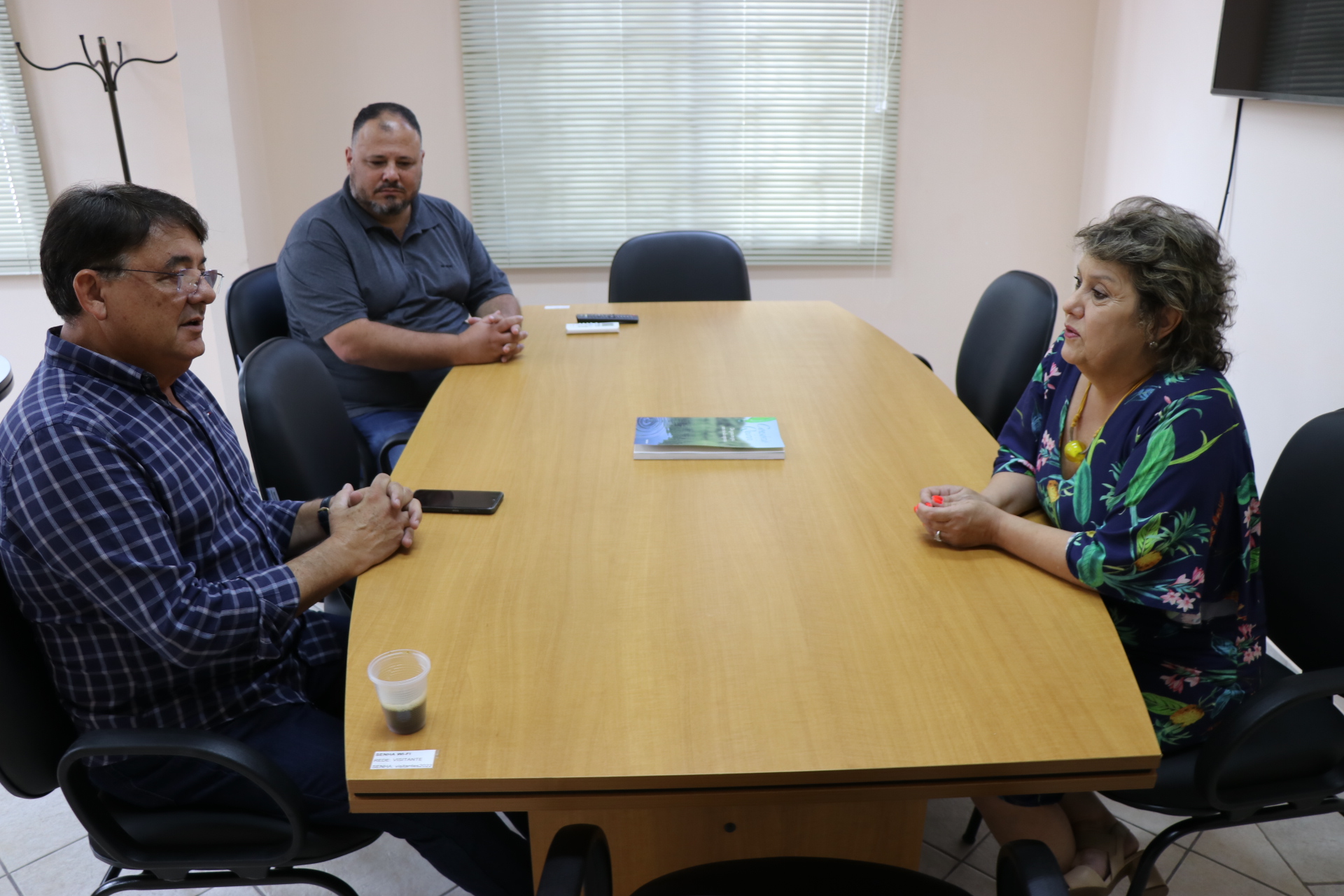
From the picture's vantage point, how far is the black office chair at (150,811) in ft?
4.14

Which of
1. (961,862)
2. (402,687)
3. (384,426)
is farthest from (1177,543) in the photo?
(384,426)

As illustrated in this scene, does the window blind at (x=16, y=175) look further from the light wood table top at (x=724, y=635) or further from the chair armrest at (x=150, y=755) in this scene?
the chair armrest at (x=150, y=755)

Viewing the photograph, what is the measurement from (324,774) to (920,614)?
0.89 meters

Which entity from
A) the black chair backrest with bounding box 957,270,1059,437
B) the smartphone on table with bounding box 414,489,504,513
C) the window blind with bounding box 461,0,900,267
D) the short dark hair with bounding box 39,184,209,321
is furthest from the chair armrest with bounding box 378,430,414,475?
the window blind with bounding box 461,0,900,267

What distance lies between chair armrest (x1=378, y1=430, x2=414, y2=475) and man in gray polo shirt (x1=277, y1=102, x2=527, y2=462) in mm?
53

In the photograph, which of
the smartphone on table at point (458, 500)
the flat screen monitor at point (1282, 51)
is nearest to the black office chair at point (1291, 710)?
the smartphone on table at point (458, 500)

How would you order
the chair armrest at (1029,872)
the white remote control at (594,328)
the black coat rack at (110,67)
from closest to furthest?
the chair armrest at (1029,872)
the white remote control at (594,328)
the black coat rack at (110,67)

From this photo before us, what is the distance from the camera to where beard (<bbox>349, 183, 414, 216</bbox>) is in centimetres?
288

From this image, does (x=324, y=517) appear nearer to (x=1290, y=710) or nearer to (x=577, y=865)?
(x=577, y=865)

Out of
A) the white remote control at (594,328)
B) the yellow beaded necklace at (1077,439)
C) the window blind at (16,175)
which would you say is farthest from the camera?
the window blind at (16,175)

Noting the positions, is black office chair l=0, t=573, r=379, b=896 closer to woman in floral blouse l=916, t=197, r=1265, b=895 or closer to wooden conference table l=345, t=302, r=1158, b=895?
wooden conference table l=345, t=302, r=1158, b=895

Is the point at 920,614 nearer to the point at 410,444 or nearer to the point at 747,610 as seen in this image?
the point at 747,610

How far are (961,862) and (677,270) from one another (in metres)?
2.37

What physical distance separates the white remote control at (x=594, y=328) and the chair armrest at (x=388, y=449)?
25.5 inches
